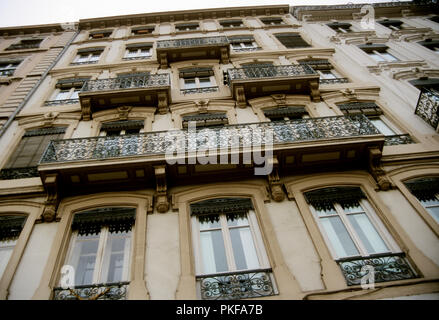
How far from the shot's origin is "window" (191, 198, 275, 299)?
5.34 meters

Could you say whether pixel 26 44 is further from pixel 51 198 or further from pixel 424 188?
pixel 424 188

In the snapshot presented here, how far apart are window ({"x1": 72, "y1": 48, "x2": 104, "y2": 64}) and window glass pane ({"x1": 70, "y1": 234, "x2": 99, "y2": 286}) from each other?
1093 cm

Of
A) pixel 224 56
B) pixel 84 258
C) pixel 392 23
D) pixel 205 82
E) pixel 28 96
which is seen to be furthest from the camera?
pixel 392 23

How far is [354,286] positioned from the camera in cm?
520

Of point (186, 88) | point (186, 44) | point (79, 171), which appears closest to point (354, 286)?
point (79, 171)

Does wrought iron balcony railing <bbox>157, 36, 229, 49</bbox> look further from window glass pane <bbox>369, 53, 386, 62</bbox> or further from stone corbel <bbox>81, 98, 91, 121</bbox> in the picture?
window glass pane <bbox>369, 53, 386, 62</bbox>

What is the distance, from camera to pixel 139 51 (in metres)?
15.5

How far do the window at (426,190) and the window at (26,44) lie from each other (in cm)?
1789

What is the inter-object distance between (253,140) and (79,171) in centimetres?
430

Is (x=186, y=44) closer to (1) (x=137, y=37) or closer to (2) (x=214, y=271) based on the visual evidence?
(1) (x=137, y=37)

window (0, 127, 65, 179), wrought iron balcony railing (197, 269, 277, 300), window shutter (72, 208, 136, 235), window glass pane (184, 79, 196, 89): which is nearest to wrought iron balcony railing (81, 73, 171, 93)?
window glass pane (184, 79, 196, 89)

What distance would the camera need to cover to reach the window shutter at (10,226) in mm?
6590

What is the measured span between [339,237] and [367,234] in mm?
613

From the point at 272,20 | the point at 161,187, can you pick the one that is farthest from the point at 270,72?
the point at 272,20
